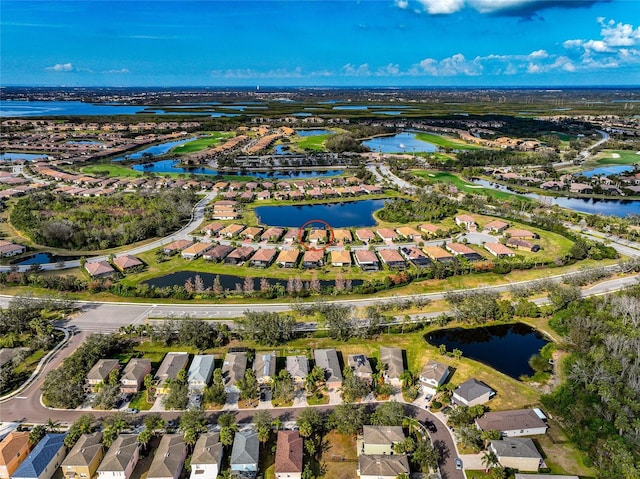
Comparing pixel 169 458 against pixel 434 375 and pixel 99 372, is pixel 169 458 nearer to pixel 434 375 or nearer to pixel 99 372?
pixel 99 372

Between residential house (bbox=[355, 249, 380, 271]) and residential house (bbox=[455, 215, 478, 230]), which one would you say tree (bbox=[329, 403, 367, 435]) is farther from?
residential house (bbox=[455, 215, 478, 230])

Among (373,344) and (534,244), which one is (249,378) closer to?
(373,344)

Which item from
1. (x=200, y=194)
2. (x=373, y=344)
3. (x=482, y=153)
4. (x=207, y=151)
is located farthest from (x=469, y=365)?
(x=207, y=151)

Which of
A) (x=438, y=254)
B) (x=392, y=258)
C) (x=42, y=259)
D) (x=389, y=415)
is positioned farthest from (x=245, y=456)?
(x=42, y=259)

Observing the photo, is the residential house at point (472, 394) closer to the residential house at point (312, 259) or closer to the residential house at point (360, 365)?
the residential house at point (360, 365)

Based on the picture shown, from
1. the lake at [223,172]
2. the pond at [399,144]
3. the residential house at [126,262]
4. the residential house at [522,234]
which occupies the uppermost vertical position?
the pond at [399,144]

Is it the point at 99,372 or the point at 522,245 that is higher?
the point at 522,245

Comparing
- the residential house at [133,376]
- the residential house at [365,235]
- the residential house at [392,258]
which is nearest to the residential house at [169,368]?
the residential house at [133,376]
